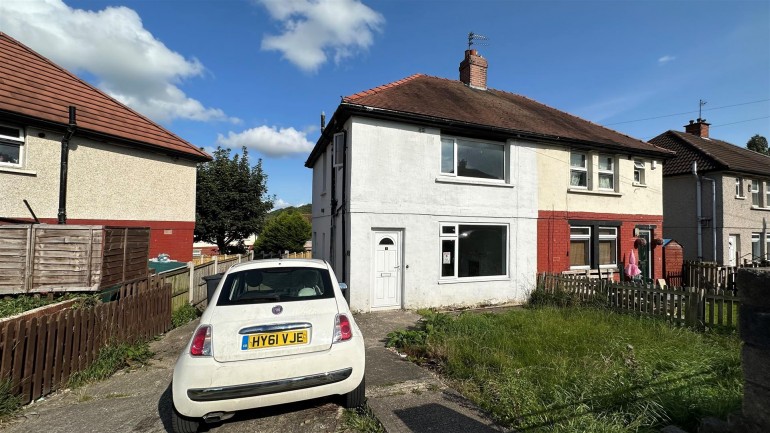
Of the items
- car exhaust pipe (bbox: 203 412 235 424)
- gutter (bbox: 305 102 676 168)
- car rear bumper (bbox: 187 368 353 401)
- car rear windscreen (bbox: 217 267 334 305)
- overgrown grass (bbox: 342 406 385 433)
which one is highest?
gutter (bbox: 305 102 676 168)

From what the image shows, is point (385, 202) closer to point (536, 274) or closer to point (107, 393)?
point (536, 274)

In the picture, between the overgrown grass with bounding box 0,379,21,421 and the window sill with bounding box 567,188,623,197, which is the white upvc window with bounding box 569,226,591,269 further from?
the overgrown grass with bounding box 0,379,21,421

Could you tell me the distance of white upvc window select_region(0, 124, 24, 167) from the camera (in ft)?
26.6

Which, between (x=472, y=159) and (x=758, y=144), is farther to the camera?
(x=758, y=144)

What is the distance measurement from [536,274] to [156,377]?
30.5 ft

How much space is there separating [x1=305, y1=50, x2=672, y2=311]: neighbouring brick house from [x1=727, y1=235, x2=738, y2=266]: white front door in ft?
23.5

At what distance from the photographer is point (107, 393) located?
14.0 ft

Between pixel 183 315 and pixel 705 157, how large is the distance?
22885mm

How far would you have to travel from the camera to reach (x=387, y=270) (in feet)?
28.4

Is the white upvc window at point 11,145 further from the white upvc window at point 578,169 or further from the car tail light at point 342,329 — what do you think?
the white upvc window at point 578,169

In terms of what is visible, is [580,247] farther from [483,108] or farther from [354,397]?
[354,397]

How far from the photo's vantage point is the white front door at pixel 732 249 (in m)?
16.2

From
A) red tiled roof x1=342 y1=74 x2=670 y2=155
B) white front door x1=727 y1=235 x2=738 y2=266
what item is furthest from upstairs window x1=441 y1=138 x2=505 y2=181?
white front door x1=727 y1=235 x2=738 y2=266

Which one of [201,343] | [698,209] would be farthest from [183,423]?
[698,209]
